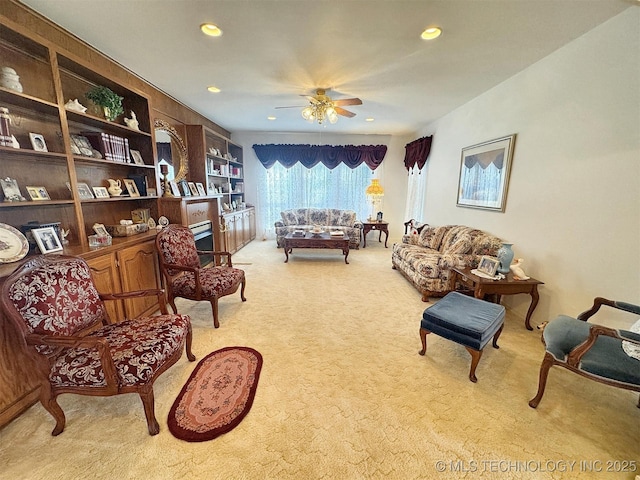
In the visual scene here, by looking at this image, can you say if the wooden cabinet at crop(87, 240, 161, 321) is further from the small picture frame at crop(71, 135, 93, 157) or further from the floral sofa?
the floral sofa

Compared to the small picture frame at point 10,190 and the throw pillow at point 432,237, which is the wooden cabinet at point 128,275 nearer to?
the small picture frame at point 10,190

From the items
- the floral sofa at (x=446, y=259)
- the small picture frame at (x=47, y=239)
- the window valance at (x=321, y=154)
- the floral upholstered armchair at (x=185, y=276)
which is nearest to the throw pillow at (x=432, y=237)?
the floral sofa at (x=446, y=259)

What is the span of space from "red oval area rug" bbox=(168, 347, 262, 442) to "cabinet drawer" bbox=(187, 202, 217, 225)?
6.56ft

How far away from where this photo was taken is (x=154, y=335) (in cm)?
154

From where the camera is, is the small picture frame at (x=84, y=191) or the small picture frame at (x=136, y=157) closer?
the small picture frame at (x=84, y=191)

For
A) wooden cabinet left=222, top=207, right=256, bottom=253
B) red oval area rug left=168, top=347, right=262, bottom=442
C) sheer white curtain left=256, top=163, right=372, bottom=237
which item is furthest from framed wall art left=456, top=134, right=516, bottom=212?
wooden cabinet left=222, top=207, right=256, bottom=253

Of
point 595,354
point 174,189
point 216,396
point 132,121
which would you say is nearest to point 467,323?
point 595,354

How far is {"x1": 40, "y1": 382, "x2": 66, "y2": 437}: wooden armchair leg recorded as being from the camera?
1355 mm

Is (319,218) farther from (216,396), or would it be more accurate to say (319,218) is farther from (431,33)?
(216,396)

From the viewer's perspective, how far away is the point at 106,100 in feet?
7.66

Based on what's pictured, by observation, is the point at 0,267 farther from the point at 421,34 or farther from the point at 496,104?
the point at 496,104

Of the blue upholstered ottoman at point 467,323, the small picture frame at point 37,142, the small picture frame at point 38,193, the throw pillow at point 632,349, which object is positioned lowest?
the blue upholstered ottoman at point 467,323

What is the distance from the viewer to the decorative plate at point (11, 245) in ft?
5.22

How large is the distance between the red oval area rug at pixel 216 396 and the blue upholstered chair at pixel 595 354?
1878 mm
